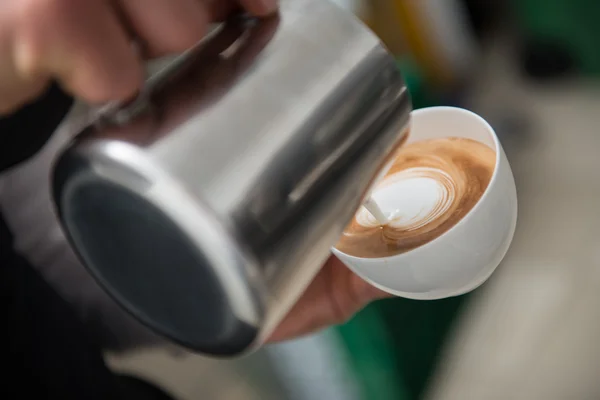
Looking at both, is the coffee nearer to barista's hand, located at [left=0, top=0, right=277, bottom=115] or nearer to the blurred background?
barista's hand, located at [left=0, top=0, right=277, bottom=115]

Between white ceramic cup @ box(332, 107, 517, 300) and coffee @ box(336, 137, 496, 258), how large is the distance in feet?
0.07

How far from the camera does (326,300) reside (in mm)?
596

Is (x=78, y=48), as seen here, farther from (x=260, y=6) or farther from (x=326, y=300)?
(x=326, y=300)

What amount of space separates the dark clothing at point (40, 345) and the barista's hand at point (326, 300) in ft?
0.52

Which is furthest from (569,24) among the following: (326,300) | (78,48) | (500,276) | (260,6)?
(78,48)

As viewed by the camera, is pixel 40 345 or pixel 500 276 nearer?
pixel 40 345

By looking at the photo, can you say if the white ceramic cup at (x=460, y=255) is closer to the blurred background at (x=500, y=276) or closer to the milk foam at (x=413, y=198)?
the milk foam at (x=413, y=198)

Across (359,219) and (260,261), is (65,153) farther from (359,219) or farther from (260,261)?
(359,219)

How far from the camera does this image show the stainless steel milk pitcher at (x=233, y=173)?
28cm

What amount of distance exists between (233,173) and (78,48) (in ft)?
0.29

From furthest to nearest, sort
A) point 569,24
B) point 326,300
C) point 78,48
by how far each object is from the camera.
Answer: point 569,24 → point 326,300 → point 78,48

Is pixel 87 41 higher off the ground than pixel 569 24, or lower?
higher

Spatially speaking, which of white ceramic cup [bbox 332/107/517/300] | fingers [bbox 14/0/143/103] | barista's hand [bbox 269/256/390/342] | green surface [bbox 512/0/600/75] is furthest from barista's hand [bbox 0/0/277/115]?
green surface [bbox 512/0/600/75]

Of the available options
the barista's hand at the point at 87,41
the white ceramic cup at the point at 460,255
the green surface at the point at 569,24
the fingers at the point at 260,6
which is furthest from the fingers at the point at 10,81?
the green surface at the point at 569,24
